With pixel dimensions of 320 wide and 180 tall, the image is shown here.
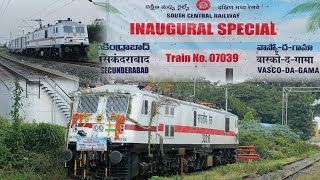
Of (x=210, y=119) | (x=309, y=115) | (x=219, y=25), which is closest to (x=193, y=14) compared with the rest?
(x=219, y=25)

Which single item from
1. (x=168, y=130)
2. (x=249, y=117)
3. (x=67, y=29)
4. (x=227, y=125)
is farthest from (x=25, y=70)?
(x=249, y=117)

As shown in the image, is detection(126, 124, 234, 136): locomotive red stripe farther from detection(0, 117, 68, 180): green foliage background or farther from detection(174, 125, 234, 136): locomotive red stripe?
detection(0, 117, 68, 180): green foliage background

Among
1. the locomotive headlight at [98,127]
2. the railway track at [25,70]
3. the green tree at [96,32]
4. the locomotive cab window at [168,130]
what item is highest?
the green tree at [96,32]

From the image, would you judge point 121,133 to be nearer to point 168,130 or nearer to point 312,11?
point 168,130

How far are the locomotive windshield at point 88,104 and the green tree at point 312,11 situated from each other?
575 centimetres

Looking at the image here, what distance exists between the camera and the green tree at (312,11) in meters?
6.61

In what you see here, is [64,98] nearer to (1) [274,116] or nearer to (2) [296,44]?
(2) [296,44]

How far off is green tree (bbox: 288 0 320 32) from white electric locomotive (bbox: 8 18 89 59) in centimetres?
556

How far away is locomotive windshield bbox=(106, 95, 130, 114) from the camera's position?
11141 mm

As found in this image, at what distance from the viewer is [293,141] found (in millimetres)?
24250

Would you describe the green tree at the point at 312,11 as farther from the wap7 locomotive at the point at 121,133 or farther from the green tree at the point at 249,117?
the green tree at the point at 249,117

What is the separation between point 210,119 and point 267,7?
33.4 feet

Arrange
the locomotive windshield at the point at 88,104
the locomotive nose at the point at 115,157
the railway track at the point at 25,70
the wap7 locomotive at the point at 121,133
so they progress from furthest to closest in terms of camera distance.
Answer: the railway track at the point at 25,70
the locomotive windshield at the point at 88,104
the wap7 locomotive at the point at 121,133
the locomotive nose at the point at 115,157

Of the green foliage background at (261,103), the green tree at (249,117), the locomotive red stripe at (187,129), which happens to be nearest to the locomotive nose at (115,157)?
the locomotive red stripe at (187,129)
